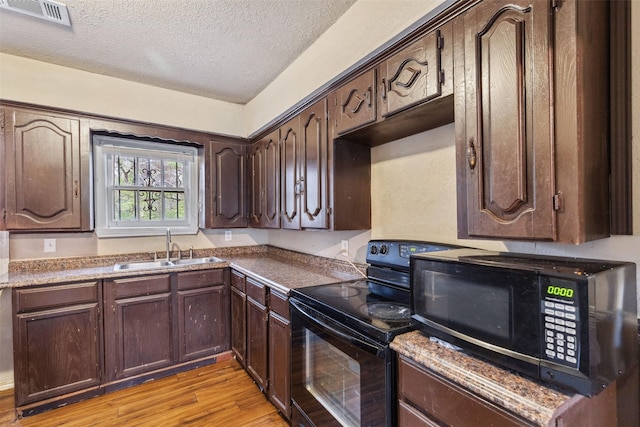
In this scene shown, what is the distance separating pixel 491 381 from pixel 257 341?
1781 mm

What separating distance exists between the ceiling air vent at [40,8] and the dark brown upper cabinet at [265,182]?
1541mm

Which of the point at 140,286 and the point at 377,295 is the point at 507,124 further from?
the point at 140,286

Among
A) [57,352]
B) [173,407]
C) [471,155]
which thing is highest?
[471,155]

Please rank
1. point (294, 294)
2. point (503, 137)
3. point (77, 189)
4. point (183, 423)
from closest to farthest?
point (503, 137) < point (294, 294) < point (183, 423) < point (77, 189)

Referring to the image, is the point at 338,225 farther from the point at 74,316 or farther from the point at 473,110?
the point at 74,316

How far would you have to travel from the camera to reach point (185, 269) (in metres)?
2.60

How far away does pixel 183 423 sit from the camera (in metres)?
1.98

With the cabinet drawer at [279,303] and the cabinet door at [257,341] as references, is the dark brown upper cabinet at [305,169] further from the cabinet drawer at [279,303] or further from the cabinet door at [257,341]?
the cabinet door at [257,341]

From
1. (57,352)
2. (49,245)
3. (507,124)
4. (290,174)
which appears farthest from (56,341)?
(507,124)

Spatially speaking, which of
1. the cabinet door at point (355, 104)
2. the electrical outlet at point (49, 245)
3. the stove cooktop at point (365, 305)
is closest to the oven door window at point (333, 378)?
the stove cooktop at point (365, 305)

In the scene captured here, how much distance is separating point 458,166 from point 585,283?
58cm

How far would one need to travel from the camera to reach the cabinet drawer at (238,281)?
2520 mm

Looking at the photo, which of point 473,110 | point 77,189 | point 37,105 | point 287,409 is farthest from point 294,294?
point 37,105

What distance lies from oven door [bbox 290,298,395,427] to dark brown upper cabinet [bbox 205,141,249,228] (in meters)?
1.67
